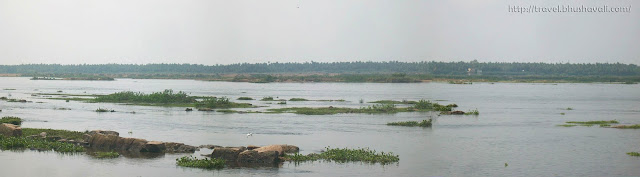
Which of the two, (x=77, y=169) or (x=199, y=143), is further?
(x=199, y=143)

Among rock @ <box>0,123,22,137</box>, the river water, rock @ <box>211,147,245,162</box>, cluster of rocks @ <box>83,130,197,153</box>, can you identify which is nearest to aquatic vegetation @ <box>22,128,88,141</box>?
rock @ <box>0,123,22,137</box>

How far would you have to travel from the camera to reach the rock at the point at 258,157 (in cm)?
2806

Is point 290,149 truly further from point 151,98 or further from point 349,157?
point 151,98

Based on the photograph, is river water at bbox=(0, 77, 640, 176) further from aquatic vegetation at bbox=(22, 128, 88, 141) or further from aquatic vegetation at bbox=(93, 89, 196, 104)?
aquatic vegetation at bbox=(93, 89, 196, 104)

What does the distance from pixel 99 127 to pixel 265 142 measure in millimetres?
11461

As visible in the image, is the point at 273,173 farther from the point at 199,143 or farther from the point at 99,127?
the point at 99,127

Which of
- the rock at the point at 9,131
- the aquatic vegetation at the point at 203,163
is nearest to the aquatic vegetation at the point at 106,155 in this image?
the aquatic vegetation at the point at 203,163

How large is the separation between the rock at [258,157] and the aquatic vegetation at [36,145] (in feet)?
25.1

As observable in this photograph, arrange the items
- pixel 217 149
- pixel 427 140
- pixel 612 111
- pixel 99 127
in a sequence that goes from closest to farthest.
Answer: pixel 217 149
pixel 427 140
pixel 99 127
pixel 612 111

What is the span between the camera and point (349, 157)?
97.1 feet

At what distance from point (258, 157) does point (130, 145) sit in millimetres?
6558

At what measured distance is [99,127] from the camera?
41594mm

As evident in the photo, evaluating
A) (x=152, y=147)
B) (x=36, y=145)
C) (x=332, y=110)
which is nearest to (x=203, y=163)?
(x=152, y=147)

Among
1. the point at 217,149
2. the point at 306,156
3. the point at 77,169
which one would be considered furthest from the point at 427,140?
the point at 77,169
